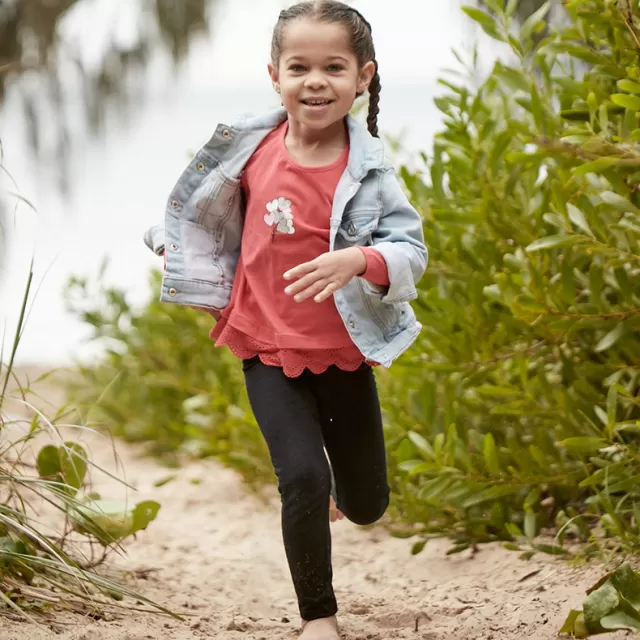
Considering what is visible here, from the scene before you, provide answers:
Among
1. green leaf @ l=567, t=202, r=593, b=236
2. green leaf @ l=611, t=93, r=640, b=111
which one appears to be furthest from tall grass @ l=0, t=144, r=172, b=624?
green leaf @ l=611, t=93, r=640, b=111

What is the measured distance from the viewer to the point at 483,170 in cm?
305

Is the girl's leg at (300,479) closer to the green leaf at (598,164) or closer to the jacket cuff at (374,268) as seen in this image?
the jacket cuff at (374,268)

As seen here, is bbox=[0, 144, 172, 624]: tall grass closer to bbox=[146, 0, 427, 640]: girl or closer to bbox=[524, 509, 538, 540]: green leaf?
bbox=[146, 0, 427, 640]: girl

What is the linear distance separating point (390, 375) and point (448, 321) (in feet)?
2.30

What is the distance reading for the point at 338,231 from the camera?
7.52 feet

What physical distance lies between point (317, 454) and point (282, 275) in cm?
42

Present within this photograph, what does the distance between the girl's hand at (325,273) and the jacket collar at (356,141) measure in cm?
30

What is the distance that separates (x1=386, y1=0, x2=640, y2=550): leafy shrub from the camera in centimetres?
252

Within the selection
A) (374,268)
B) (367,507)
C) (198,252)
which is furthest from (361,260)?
(367,507)

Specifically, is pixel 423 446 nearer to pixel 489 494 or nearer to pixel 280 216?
pixel 489 494

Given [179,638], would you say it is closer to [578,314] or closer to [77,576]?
[77,576]

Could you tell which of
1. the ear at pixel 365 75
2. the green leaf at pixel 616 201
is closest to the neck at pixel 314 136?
the ear at pixel 365 75

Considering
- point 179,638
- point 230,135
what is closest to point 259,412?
point 179,638

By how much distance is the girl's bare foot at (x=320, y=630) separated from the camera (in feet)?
7.32
